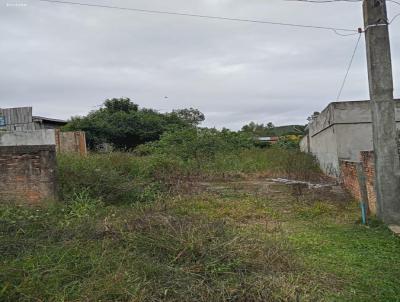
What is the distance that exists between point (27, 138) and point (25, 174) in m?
10.2

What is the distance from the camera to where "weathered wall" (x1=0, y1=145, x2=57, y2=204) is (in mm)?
Result: 7086

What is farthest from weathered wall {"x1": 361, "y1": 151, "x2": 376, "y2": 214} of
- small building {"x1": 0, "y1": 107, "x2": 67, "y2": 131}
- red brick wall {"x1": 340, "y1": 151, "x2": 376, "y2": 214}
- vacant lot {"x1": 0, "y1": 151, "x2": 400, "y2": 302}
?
small building {"x1": 0, "y1": 107, "x2": 67, "y2": 131}

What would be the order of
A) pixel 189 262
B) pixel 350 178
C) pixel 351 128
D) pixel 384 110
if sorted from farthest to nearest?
1. pixel 351 128
2. pixel 350 178
3. pixel 384 110
4. pixel 189 262

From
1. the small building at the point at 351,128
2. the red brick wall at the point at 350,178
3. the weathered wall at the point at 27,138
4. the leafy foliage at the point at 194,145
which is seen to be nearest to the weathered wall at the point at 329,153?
the small building at the point at 351,128

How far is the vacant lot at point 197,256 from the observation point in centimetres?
306

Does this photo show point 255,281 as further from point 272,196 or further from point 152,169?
point 152,169

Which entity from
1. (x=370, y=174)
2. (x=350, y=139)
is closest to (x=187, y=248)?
(x=370, y=174)

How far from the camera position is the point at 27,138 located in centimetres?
1633

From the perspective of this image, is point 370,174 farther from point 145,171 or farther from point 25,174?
point 25,174

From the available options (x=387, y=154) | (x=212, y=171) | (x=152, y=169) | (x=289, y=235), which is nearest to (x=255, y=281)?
(x=289, y=235)

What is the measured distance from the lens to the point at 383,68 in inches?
230

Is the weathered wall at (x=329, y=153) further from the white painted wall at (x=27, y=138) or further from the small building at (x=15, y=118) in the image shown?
the small building at (x=15, y=118)

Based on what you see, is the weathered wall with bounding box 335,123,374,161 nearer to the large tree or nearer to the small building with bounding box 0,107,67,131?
the small building with bounding box 0,107,67,131

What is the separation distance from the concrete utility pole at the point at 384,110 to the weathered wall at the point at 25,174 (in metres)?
6.00
